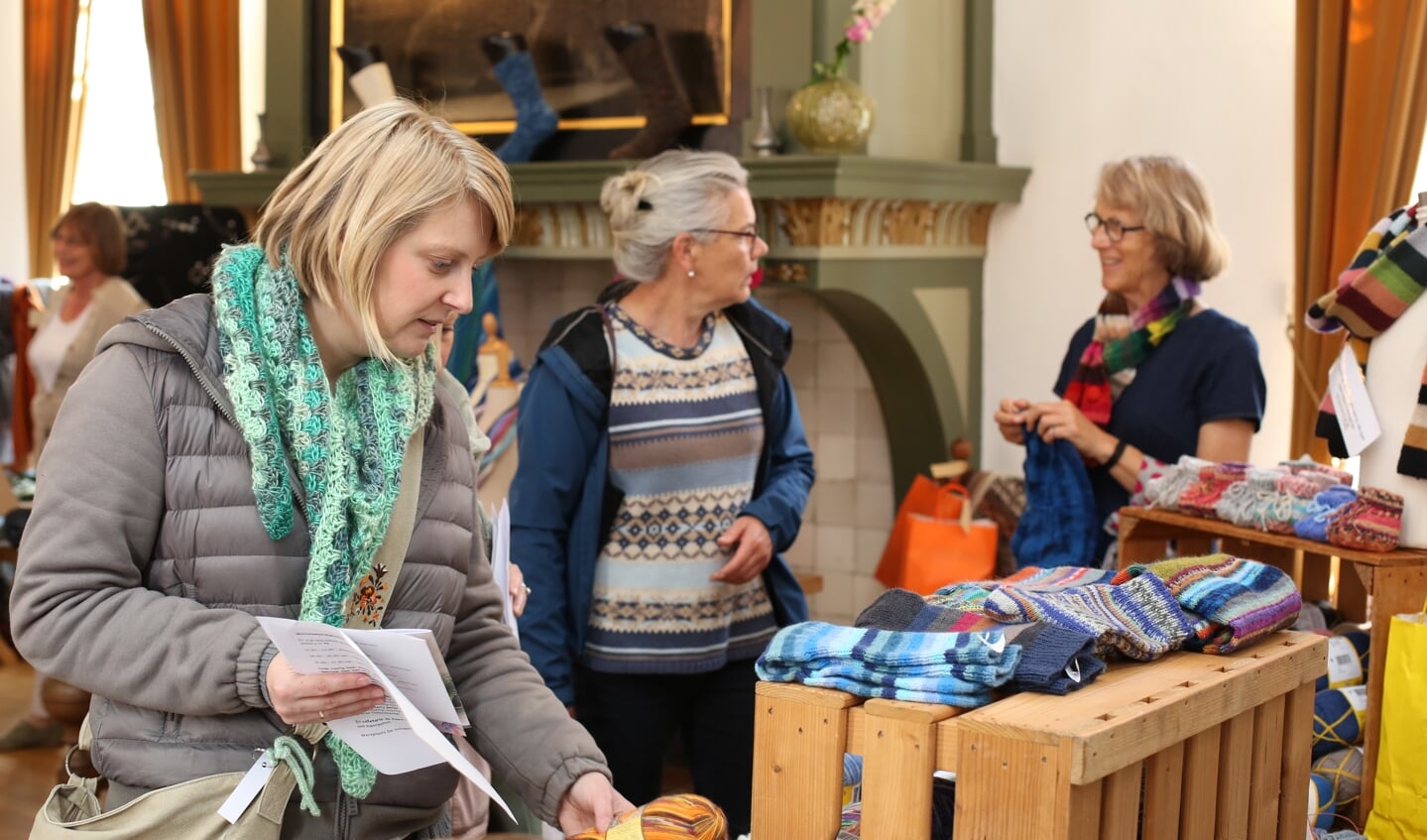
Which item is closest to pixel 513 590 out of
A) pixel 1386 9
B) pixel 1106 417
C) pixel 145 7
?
pixel 1106 417

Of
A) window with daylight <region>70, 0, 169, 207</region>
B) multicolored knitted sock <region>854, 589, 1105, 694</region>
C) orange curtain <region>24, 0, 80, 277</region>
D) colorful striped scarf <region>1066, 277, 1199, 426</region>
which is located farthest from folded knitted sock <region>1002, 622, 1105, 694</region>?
orange curtain <region>24, 0, 80, 277</region>

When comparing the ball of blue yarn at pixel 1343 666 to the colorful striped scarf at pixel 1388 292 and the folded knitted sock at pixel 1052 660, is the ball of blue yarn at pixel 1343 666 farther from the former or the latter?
the folded knitted sock at pixel 1052 660

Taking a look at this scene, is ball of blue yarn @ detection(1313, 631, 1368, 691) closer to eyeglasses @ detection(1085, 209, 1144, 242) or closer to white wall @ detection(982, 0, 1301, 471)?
eyeglasses @ detection(1085, 209, 1144, 242)

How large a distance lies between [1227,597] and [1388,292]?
91cm

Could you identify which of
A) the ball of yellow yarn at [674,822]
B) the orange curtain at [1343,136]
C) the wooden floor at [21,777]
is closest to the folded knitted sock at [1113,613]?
the ball of yellow yarn at [674,822]

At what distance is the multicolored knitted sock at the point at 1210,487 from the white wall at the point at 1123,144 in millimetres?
1564

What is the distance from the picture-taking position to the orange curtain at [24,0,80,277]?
294 inches

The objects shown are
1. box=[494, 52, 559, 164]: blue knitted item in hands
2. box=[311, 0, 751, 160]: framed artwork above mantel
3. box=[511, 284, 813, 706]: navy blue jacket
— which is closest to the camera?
box=[511, 284, 813, 706]: navy blue jacket

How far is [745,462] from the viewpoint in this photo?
282cm

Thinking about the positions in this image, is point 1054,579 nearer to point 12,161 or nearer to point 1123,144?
point 1123,144

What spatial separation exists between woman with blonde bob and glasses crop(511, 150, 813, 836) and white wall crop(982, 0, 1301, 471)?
184 cm

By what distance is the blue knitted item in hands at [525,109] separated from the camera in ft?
15.9

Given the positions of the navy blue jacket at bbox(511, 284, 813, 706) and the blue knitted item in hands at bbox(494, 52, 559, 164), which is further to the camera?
the blue knitted item in hands at bbox(494, 52, 559, 164)

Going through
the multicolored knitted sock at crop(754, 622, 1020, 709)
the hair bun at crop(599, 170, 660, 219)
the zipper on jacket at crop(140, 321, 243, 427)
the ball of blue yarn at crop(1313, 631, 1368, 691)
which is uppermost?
the hair bun at crop(599, 170, 660, 219)
